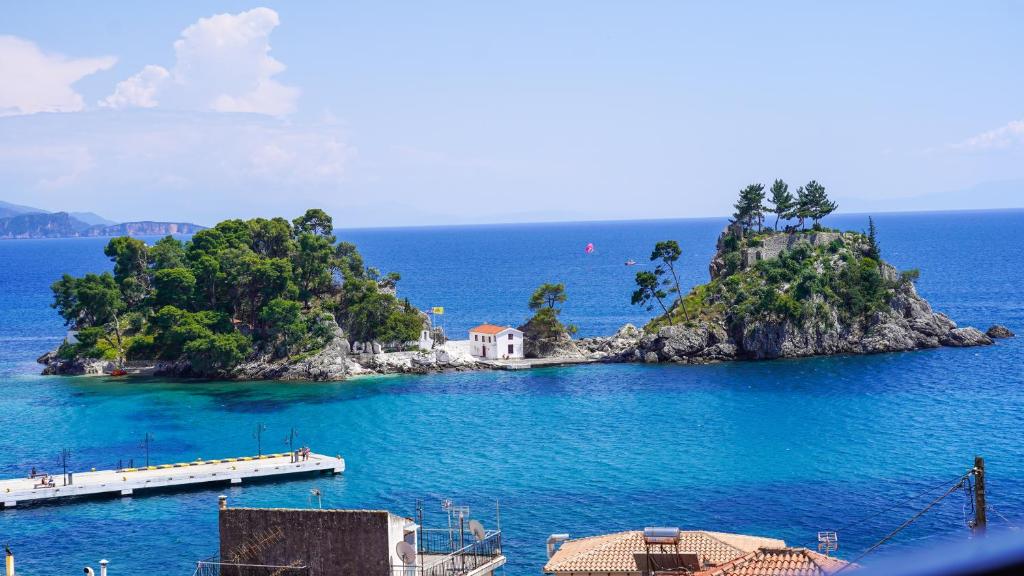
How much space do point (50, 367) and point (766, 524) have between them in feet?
252

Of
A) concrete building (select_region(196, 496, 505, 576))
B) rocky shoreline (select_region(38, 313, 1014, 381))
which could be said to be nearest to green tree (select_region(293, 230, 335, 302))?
rocky shoreline (select_region(38, 313, 1014, 381))

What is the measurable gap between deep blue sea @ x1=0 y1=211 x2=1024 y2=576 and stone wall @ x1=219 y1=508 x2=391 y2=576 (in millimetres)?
16335

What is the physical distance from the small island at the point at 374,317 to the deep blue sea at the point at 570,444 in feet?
12.8

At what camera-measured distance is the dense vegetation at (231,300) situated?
9631 cm

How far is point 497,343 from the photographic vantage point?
10156 centimetres

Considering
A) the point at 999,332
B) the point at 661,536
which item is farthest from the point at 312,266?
the point at 661,536

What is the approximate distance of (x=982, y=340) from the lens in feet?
331

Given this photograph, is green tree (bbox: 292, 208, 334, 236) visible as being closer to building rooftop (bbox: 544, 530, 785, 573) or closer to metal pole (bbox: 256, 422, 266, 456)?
metal pole (bbox: 256, 422, 266, 456)

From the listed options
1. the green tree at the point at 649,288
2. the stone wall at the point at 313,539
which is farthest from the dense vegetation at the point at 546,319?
the stone wall at the point at 313,539

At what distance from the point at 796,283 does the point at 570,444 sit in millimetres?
42829

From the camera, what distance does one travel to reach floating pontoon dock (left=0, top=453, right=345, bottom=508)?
A: 2201 inches

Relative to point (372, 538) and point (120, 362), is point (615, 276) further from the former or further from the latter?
point (372, 538)

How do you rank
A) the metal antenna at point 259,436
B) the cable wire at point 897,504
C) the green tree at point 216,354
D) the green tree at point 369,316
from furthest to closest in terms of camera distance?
the green tree at point 369,316 < the green tree at point 216,354 < the metal antenna at point 259,436 < the cable wire at point 897,504

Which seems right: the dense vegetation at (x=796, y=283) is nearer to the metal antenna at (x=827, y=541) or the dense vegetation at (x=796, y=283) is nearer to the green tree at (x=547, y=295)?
the green tree at (x=547, y=295)
